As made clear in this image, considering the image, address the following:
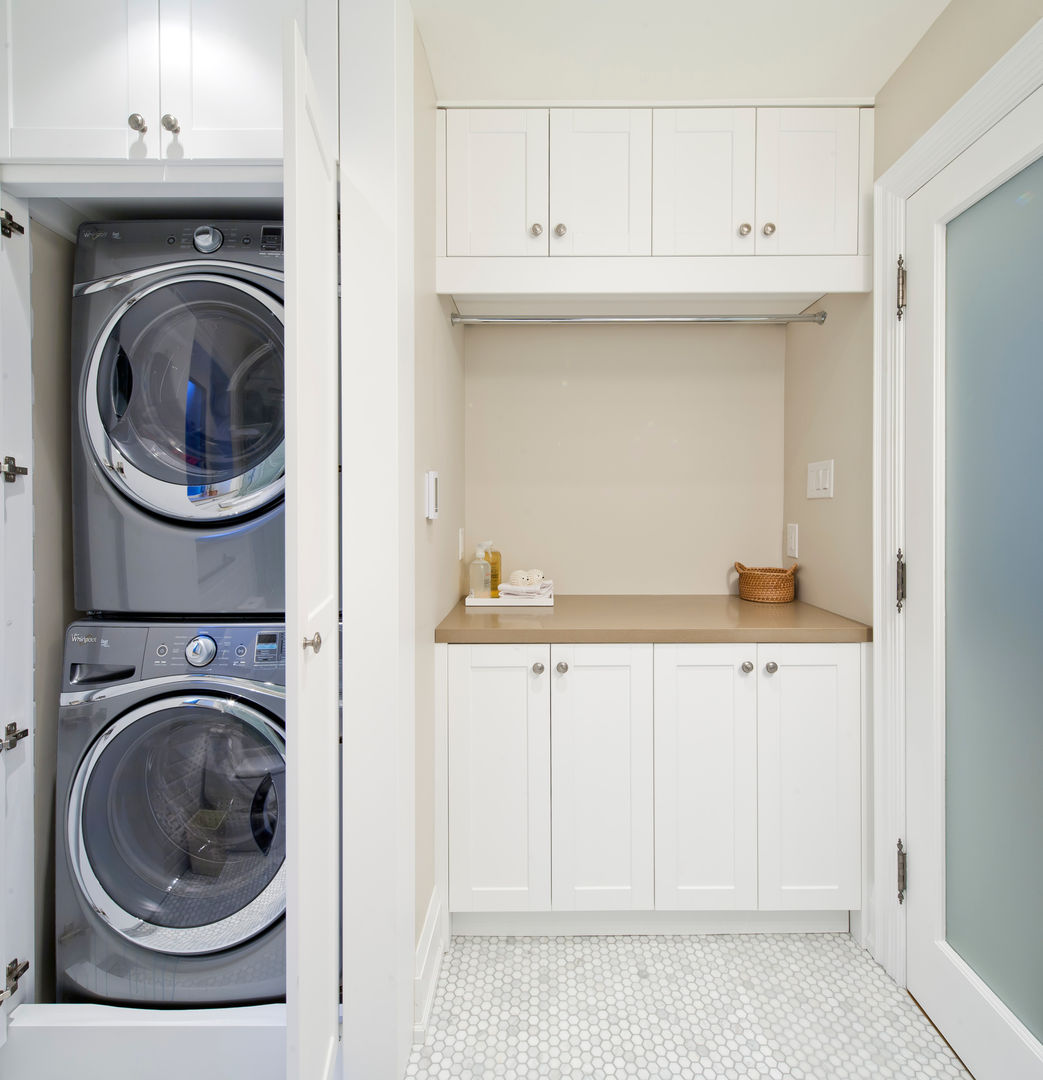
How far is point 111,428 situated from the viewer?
1.39m

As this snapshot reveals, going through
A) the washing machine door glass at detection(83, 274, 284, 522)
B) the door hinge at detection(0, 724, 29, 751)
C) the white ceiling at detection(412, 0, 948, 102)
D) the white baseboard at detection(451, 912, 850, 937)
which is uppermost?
the white ceiling at detection(412, 0, 948, 102)

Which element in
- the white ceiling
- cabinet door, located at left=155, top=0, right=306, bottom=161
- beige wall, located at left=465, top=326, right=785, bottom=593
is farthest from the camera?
beige wall, located at left=465, top=326, right=785, bottom=593

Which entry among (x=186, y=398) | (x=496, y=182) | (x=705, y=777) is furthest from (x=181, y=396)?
(x=705, y=777)

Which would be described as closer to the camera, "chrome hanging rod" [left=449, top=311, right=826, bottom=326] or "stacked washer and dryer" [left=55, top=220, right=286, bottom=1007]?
"stacked washer and dryer" [left=55, top=220, right=286, bottom=1007]

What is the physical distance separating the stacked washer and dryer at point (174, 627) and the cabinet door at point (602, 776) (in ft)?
2.48

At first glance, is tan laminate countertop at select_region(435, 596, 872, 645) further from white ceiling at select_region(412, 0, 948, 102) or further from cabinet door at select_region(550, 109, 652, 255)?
white ceiling at select_region(412, 0, 948, 102)

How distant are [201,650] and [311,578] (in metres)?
0.47

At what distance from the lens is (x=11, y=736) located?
4.42ft

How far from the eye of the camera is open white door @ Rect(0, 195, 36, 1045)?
1324 mm

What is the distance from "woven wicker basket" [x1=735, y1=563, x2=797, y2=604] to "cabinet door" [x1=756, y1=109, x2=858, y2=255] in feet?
3.39

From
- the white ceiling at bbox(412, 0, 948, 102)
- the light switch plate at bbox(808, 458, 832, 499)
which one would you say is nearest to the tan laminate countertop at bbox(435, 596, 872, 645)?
the light switch plate at bbox(808, 458, 832, 499)

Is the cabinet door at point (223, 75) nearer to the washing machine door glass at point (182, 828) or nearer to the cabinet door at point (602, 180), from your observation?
the cabinet door at point (602, 180)

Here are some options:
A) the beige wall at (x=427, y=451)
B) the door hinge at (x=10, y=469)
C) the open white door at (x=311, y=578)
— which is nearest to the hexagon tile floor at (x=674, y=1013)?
the beige wall at (x=427, y=451)

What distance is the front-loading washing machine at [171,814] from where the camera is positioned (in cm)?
137
